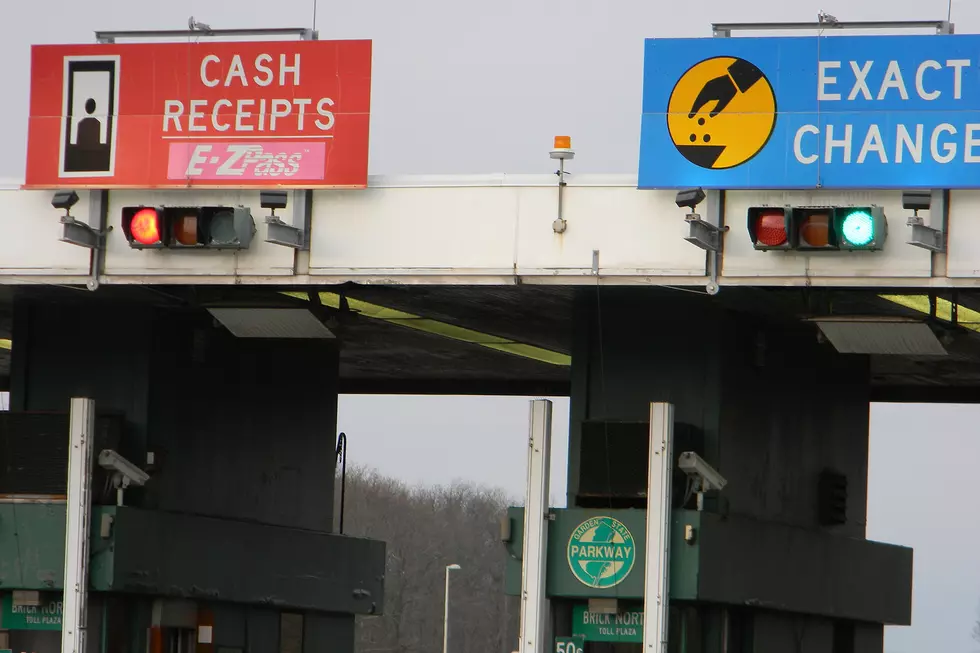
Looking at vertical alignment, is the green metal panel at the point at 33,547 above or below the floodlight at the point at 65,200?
below

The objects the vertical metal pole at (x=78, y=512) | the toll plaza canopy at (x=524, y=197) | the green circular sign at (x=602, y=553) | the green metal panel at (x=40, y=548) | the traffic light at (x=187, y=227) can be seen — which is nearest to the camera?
the toll plaza canopy at (x=524, y=197)

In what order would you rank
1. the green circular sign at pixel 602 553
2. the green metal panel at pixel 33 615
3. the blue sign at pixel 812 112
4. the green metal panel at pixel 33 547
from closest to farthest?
the blue sign at pixel 812 112 → the green circular sign at pixel 602 553 → the green metal panel at pixel 33 547 → the green metal panel at pixel 33 615

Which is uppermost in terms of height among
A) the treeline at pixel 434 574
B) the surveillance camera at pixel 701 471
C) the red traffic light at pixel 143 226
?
the red traffic light at pixel 143 226

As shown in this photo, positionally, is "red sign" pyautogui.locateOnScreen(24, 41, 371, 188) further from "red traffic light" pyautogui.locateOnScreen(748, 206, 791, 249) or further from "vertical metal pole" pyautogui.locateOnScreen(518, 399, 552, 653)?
"red traffic light" pyautogui.locateOnScreen(748, 206, 791, 249)

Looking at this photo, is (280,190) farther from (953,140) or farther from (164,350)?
(953,140)

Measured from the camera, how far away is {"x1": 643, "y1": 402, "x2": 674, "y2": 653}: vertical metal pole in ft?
48.8

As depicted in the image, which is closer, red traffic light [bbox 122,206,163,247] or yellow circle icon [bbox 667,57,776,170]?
yellow circle icon [bbox 667,57,776,170]

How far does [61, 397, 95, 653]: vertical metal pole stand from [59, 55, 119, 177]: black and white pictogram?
229 cm

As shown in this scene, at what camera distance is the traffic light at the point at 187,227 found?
14.4 meters

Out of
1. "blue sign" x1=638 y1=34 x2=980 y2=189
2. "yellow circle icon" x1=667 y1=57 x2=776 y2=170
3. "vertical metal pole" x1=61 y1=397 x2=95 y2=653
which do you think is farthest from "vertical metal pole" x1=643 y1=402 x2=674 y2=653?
"vertical metal pole" x1=61 y1=397 x2=95 y2=653

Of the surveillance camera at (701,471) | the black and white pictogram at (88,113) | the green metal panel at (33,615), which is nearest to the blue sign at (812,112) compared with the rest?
the surveillance camera at (701,471)

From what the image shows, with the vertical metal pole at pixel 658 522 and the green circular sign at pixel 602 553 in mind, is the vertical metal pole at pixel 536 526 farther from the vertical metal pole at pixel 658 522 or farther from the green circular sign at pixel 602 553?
the vertical metal pole at pixel 658 522

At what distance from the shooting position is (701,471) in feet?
49.7

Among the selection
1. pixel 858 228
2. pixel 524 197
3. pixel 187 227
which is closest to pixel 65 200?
pixel 187 227
